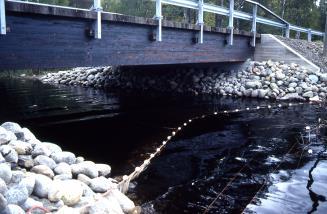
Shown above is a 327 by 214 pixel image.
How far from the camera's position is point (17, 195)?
14.3 feet

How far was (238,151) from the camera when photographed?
348 inches

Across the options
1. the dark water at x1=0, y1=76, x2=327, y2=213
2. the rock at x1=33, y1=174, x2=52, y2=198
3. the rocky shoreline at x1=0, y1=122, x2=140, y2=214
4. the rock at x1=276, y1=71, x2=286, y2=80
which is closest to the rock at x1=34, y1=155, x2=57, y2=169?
the rocky shoreline at x1=0, y1=122, x2=140, y2=214

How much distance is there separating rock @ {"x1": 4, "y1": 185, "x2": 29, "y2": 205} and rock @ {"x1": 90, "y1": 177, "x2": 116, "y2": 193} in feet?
4.51

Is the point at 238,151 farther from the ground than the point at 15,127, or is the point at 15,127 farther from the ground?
the point at 15,127

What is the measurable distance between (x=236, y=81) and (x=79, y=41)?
11.1 metres

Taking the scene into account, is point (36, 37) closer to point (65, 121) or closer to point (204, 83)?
point (65, 121)

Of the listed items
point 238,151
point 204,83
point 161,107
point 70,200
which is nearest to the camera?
point 70,200

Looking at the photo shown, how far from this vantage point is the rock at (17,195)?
14.0 ft

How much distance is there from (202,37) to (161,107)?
340 cm

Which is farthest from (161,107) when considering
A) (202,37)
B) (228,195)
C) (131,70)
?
(228,195)

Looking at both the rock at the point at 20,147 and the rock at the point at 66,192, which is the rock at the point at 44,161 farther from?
the rock at the point at 66,192

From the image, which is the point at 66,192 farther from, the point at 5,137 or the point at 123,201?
the point at 5,137

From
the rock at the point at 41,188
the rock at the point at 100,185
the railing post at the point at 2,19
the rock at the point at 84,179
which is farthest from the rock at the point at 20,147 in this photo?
the railing post at the point at 2,19

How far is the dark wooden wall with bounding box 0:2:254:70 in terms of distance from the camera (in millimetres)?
8586
